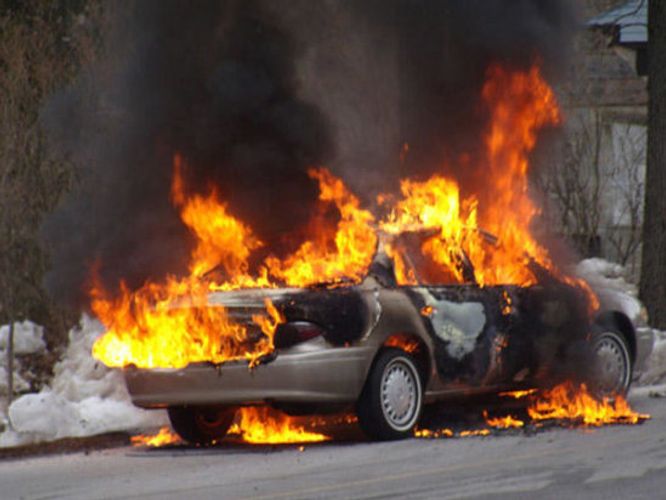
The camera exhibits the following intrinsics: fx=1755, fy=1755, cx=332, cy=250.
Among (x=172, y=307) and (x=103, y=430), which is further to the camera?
(x=103, y=430)

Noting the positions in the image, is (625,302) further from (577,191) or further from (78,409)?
(577,191)

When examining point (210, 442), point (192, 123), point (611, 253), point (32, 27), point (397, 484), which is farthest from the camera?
point (611, 253)

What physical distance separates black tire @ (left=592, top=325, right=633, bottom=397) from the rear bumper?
2.36 metres

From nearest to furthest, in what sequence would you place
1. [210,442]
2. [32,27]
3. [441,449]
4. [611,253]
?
[441,449]
[210,442]
[32,27]
[611,253]

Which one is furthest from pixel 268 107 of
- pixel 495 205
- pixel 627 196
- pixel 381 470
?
pixel 627 196

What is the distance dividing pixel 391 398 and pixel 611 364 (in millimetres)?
2383

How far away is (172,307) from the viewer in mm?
12523

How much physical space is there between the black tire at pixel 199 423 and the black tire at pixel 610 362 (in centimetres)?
292

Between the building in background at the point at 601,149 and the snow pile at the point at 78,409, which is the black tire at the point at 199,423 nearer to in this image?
the snow pile at the point at 78,409

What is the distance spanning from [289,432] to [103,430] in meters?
1.45

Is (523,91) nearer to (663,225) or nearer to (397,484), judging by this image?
(663,225)

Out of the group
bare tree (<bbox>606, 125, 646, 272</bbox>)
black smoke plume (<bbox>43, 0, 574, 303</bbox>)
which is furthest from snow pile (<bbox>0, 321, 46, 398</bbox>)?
bare tree (<bbox>606, 125, 646, 272</bbox>)

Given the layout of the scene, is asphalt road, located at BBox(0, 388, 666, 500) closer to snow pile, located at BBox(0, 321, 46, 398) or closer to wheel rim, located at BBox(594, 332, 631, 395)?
wheel rim, located at BBox(594, 332, 631, 395)

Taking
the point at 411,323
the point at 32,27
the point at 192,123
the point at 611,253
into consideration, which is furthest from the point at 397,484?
the point at 611,253
